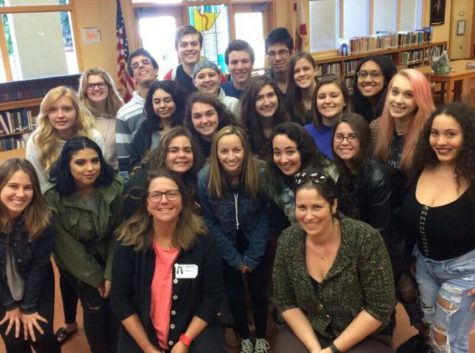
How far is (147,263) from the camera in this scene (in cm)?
207

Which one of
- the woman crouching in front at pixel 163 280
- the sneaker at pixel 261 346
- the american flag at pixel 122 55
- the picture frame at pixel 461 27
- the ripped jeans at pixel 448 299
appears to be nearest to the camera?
the ripped jeans at pixel 448 299

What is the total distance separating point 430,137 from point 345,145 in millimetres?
425

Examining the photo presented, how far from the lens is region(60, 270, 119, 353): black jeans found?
7.94 ft

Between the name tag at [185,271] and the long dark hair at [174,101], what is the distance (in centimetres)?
122

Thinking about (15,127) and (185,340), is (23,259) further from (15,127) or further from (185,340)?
(15,127)

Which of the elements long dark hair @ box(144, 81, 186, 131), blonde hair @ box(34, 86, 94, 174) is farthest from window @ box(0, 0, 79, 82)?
long dark hair @ box(144, 81, 186, 131)

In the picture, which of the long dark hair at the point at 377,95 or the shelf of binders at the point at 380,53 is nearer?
the long dark hair at the point at 377,95

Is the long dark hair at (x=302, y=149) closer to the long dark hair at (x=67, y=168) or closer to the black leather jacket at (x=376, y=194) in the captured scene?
the black leather jacket at (x=376, y=194)

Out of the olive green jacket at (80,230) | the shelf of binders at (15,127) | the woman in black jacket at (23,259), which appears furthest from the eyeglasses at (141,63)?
the shelf of binders at (15,127)

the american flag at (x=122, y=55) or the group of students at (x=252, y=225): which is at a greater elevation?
the american flag at (x=122, y=55)

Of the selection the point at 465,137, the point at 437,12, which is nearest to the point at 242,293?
the point at 465,137

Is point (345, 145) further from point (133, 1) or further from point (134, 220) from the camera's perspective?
point (133, 1)

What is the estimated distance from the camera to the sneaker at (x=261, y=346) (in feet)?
8.47

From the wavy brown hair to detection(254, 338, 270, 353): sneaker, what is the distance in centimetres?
141
